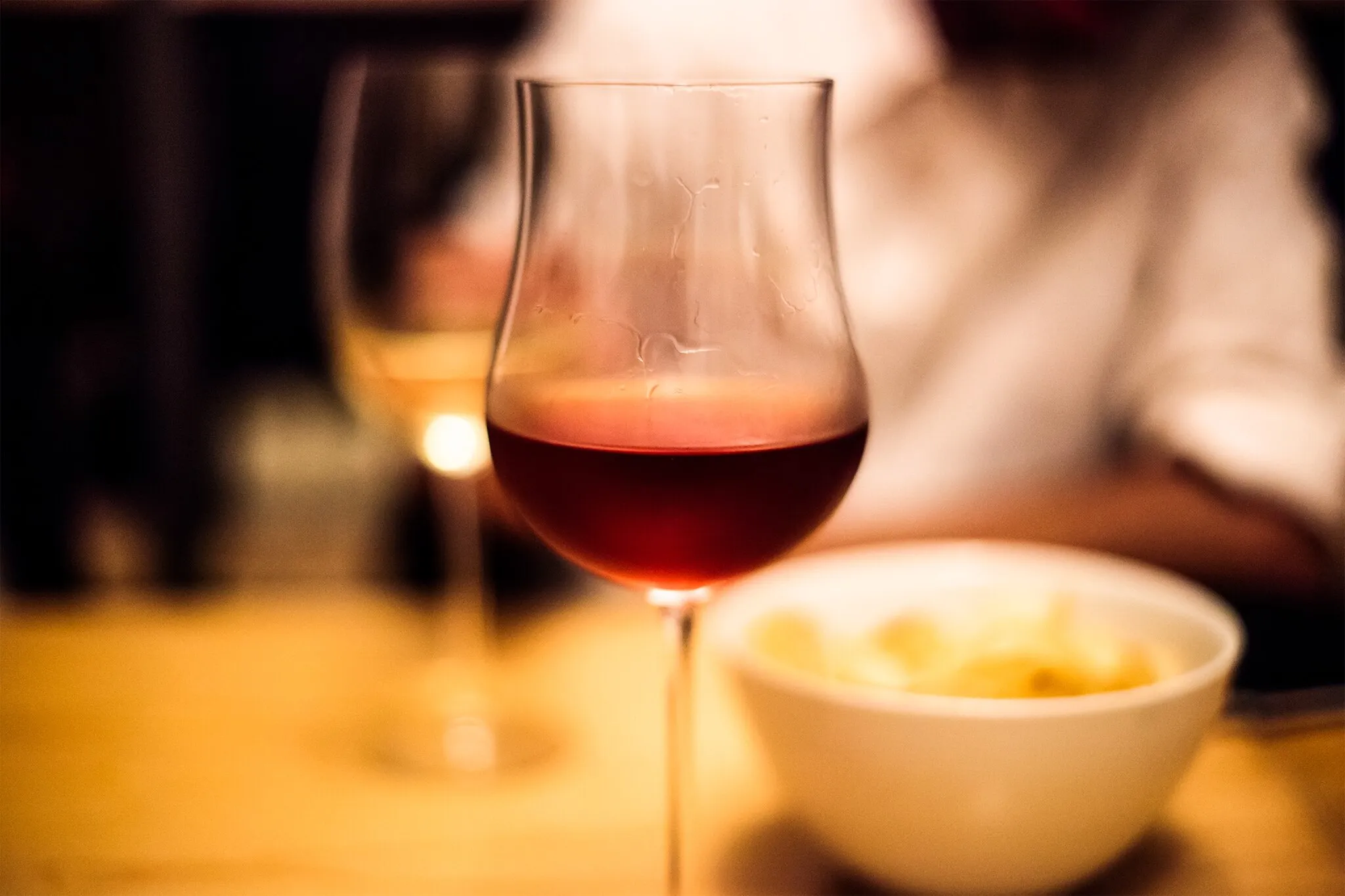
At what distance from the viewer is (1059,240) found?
1.36 m

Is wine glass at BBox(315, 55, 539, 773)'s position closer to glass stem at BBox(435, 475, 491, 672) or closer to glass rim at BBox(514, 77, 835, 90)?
glass stem at BBox(435, 475, 491, 672)

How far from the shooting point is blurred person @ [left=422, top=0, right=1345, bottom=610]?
1.11 m

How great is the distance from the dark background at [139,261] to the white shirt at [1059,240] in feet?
2.39

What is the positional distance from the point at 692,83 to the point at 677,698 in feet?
0.71

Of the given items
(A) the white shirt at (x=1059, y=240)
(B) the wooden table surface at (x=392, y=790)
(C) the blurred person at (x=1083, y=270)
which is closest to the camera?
(B) the wooden table surface at (x=392, y=790)

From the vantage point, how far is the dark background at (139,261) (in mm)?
1872

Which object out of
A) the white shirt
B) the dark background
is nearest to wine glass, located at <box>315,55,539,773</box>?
the white shirt

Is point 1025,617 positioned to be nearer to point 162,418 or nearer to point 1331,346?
point 1331,346

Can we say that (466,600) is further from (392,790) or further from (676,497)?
(676,497)

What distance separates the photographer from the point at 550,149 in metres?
0.46

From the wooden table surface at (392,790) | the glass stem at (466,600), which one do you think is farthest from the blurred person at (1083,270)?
the wooden table surface at (392,790)

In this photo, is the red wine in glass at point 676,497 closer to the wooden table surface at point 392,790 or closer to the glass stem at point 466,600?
the wooden table surface at point 392,790

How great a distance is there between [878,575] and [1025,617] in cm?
8

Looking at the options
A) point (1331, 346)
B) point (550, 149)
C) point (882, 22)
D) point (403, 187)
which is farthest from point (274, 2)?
point (550, 149)
